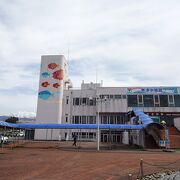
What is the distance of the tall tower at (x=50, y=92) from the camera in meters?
46.4

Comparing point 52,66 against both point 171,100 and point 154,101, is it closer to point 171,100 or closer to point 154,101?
point 154,101

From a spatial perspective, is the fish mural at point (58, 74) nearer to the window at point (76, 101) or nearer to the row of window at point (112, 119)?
the window at point (76, 101)

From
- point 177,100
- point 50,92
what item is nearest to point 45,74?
point 50,92

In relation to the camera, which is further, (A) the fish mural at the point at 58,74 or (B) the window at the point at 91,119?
(A) the fish mural at the point at 58,74

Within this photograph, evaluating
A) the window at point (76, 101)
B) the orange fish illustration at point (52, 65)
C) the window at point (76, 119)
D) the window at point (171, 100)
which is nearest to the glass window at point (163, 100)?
the window at point (171, 100)

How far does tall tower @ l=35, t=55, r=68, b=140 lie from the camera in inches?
1826

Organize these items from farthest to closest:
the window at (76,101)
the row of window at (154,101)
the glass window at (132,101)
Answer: the window at (76,101)
the glass window at (132,101)
the row of window at (154,101)

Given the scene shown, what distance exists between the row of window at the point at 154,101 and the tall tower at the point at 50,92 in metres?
16.8

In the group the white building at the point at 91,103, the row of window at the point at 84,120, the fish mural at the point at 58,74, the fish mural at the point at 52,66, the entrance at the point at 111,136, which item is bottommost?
the entrance at the point at 111,136

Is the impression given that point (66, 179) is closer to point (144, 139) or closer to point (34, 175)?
point (34, 175)

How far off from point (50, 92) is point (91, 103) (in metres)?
10.3

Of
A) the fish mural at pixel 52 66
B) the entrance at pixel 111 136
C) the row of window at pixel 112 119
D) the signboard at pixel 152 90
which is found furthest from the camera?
the fish mural at pixel 52 66

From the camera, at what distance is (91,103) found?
47719mm

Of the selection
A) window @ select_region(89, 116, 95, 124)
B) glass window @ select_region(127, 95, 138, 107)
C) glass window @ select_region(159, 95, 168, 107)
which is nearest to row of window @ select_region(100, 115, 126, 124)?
window @ select_region(89, 116, 95, 124)
